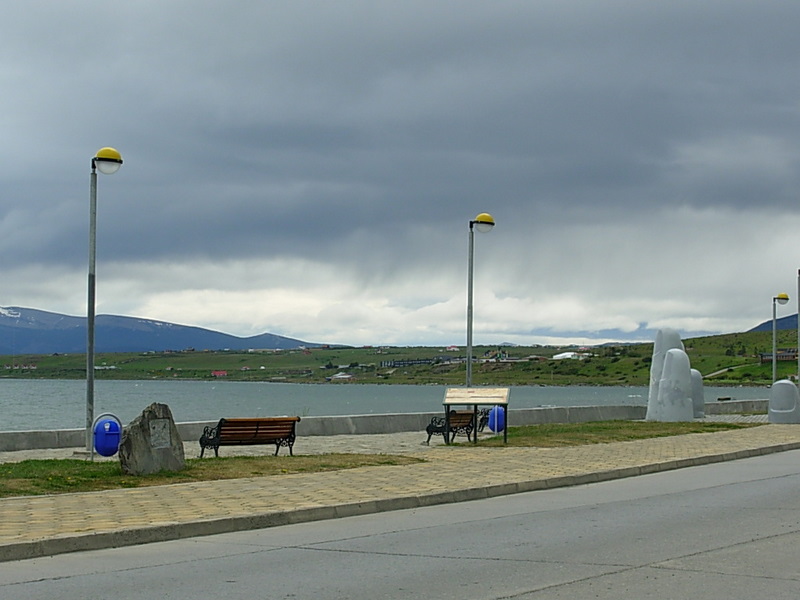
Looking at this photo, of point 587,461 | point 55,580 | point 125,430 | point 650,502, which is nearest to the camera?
point 55,580

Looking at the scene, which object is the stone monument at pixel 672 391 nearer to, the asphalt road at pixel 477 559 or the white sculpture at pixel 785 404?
the white sculpture at pixel 785 404

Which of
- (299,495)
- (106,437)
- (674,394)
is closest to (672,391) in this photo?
(674,394)

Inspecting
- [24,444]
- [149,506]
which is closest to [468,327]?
[24,444]

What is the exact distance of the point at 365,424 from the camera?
29.2m

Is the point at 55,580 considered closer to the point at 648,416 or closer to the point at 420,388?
the point at 648,416

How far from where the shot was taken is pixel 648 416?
124 feet

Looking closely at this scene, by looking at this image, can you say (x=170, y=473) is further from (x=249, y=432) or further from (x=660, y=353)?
(x=660, y=353)

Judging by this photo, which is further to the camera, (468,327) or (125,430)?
(468,327)

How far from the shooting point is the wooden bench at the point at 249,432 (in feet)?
68.2

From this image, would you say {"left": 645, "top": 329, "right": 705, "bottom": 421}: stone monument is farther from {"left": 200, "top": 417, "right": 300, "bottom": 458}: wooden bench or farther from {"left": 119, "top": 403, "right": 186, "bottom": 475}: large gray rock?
{"left": 119, "top": 403, "right": 186, "bottom": 475}: large gray rock

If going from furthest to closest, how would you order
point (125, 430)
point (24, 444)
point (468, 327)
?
point (468, 327) → point (24, 444) → point (125, 430)

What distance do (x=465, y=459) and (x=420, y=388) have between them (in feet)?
565

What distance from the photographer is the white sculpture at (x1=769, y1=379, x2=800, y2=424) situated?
36031 millimetres

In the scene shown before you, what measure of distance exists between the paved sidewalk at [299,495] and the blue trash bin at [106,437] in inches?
196
